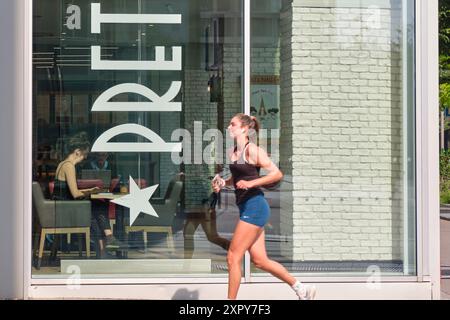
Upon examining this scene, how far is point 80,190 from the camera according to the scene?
28.4 ft

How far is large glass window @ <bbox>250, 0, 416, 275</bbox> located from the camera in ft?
28.9

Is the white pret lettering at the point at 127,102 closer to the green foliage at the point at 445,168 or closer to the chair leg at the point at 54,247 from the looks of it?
the chair leg at the point at 54,247

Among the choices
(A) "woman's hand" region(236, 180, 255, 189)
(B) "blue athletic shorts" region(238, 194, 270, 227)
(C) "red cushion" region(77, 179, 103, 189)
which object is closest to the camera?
(B) "blue athletic shorts" region(238, 194, 270, 227)

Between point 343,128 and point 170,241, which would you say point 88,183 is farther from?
point 343,128

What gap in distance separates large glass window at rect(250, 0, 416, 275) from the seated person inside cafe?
1849 millimetres

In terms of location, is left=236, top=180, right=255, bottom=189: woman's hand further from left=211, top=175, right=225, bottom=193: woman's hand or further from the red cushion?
the red cushion

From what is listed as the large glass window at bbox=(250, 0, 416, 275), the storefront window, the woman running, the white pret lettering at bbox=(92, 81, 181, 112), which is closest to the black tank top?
the woman running

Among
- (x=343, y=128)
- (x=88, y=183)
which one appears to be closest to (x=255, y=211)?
(x=343, y=128)

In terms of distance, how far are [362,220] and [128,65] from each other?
296cm

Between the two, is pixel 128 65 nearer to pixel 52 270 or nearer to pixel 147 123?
pixel 147 123

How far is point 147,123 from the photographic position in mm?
8562

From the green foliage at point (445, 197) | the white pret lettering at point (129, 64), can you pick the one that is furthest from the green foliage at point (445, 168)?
the white pret lettering at point (129, 64)

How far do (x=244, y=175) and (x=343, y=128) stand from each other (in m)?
1.60

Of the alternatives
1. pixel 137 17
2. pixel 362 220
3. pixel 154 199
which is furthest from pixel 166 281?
pixel 137 17
